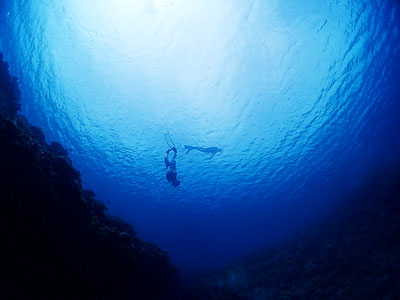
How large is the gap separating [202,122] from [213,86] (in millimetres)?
3304

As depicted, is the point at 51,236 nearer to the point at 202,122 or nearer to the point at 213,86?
the point at 213,86

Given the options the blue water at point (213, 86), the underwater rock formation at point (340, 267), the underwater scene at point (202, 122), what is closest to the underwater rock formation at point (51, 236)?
the underwater scene at point (202, 122)

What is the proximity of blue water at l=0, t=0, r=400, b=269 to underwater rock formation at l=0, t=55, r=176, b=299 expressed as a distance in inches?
110

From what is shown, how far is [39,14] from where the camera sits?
10445 mm

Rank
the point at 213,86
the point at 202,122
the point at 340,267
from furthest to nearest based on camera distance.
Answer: the point at 202,122, the point at 213,86, the point at 340,267

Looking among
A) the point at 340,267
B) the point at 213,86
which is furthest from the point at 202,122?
the point at 340,267

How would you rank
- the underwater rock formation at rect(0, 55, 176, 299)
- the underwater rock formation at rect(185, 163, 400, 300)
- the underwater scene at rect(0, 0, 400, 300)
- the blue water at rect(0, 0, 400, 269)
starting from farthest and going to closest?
the blue water at rect(0, 0, 400, 269), the underwater rock formation at rect(185, 163, 400, 300), the underwater scene at rect(0, 0, 400, 300), the underwater rock formation at rect(0, 55, 176, 299)

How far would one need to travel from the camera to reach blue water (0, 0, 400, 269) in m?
11.8

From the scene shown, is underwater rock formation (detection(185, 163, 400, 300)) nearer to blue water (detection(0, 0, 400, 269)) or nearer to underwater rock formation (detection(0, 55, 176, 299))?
underwater rock formation (detection(0, 55, 176, 299))

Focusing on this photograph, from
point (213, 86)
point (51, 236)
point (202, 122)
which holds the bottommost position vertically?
point (51, 236)

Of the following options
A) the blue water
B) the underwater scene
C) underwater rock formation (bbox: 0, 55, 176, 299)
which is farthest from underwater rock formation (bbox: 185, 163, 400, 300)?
the blue water

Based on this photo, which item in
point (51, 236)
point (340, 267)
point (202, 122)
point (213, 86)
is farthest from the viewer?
point (202, 122)

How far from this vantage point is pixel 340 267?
8.72 meters

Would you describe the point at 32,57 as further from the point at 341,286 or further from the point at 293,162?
the point at 293,162
